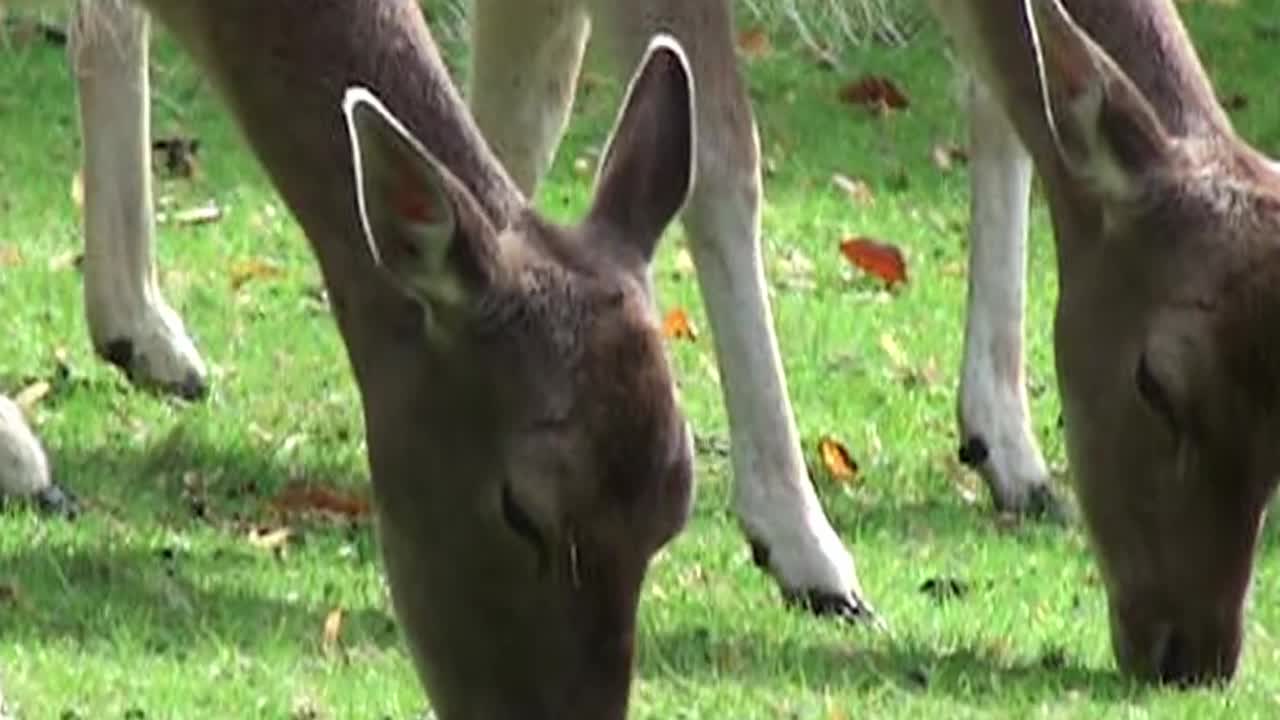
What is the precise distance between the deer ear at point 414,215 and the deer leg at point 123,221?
3.55 metres

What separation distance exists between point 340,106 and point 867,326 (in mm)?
4626

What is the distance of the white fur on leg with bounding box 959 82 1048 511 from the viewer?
8953 mm

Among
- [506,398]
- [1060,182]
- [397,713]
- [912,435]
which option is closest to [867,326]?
[912,435]

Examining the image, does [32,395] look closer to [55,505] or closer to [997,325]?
[55,505]

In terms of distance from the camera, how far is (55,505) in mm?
8133

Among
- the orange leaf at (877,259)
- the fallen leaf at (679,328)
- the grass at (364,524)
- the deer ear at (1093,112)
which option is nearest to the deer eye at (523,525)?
the grass at (364,524)

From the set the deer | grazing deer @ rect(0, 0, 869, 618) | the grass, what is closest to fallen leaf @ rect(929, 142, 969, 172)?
the grass

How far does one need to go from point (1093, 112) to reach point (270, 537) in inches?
74.1

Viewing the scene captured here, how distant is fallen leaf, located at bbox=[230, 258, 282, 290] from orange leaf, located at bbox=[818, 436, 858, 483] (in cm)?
220

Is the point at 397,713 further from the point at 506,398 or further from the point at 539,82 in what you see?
the point at 539,82

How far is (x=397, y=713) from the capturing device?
6.59 metres

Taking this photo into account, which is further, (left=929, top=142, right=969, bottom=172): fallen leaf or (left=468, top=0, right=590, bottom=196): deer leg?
(left=929, top=142, right=969, bottom=172): fallen leaf

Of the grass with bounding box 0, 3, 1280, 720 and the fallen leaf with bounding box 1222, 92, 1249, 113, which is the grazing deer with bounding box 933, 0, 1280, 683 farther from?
the fallen leaf with bounding box 1222, 92, 1249, 113

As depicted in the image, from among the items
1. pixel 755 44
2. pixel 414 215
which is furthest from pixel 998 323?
pixel 755 44
